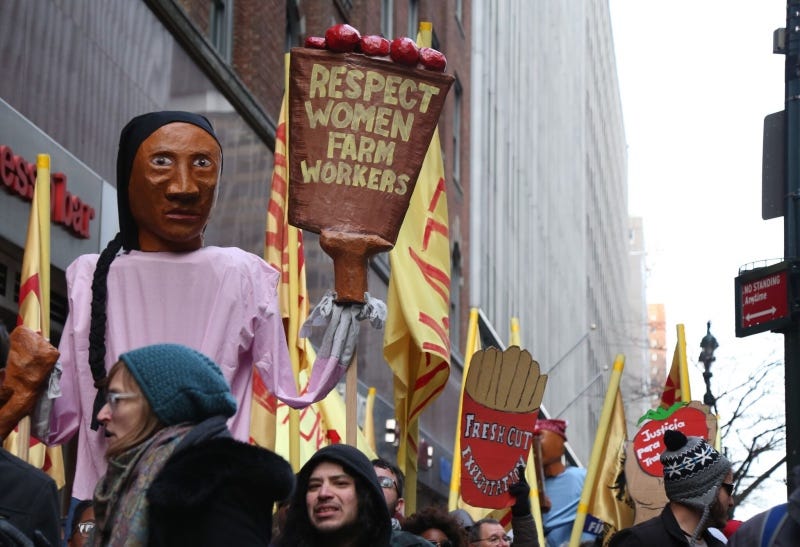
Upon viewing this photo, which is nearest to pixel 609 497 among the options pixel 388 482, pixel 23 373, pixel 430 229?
pixel 430 229

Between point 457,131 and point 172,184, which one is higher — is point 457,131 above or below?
above

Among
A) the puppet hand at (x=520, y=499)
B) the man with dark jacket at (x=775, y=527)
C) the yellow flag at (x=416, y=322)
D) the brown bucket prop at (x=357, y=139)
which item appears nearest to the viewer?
the man with dark jacket at (x=775, y=527)

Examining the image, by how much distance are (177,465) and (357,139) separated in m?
3.06

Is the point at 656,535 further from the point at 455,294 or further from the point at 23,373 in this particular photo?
the point at 455,294

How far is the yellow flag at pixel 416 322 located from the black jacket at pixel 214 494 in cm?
502

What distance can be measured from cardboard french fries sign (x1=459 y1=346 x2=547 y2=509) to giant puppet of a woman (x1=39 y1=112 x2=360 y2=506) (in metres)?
3.09

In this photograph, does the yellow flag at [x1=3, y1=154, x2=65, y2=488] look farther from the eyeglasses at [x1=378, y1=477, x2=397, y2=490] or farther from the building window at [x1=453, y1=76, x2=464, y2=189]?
the building window at [x1=453, y1=76, x2=464, y2=189]

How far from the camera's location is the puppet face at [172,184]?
5715 mm

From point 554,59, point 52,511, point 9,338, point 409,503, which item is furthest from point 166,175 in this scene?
point 554,59

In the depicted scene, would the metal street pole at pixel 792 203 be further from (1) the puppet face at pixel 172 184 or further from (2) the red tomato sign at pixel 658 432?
(1) the puppet face at pixel 172 184

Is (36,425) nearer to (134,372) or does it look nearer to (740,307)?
(134,372)

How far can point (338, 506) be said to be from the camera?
18.0ft

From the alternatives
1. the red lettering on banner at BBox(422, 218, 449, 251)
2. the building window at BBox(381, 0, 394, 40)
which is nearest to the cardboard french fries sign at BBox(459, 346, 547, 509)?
the red lettering on banner at BBox(422, 218, 449, 251)

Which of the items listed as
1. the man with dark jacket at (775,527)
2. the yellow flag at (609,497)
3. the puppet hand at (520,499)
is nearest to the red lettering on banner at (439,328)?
the puppet hand at (520,499)
